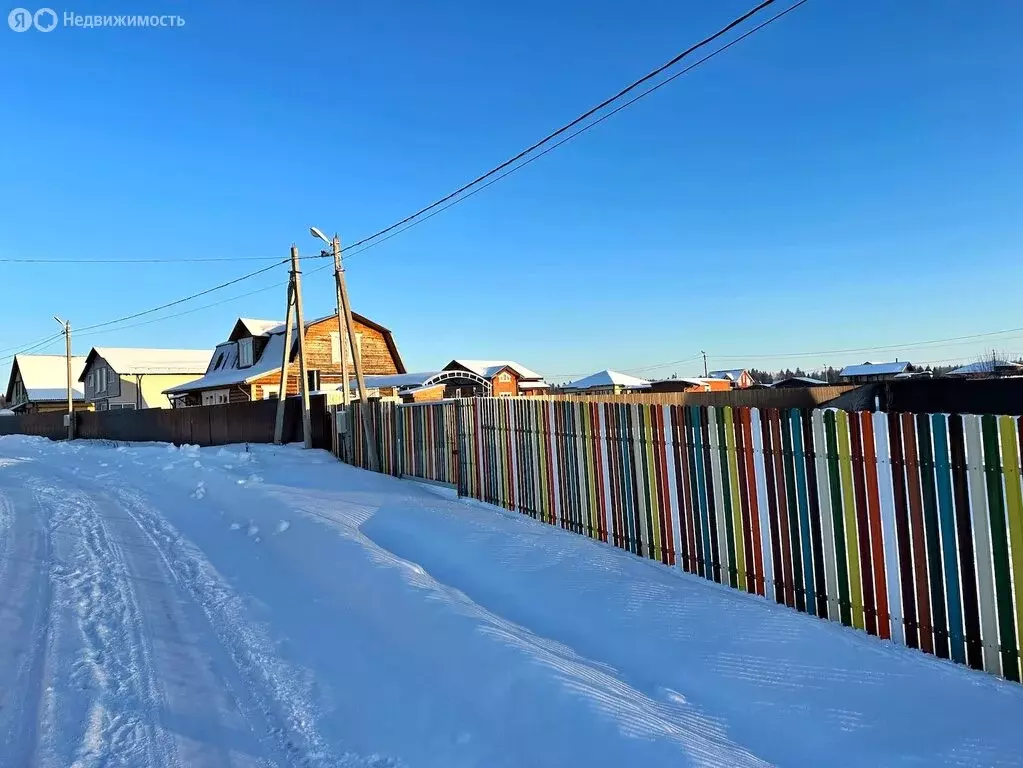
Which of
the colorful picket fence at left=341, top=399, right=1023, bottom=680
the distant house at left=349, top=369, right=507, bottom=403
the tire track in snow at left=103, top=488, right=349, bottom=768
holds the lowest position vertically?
the tire track in snow at left=103, top=488, right=349, bottom=768

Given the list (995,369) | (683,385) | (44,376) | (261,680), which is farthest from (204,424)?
(995,369)

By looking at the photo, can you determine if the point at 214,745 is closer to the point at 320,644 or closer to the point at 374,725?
the point at 374,725

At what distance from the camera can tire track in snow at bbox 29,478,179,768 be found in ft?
A: 10.4

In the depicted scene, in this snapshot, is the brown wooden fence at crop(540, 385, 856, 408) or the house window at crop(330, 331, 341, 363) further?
the house window at crop(330, 331, 341, 363)

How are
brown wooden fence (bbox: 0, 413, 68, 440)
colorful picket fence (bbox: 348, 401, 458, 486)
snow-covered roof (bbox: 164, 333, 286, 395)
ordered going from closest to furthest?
colorful picket fence (bbox: 348, 401, 458, 486), snow-covered roof (bbox: 164, 333, 286, 395), brown wooden fence (bbox: 0, 413, 68, 440)

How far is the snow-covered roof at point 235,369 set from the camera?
104 ft

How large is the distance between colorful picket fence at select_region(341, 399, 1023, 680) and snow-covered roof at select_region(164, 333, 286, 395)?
2791cm

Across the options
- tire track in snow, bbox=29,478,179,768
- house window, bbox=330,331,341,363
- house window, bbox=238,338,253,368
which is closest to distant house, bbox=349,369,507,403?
house window, bbox=330,331,341,363

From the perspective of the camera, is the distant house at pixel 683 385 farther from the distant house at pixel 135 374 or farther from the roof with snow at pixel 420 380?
the distant house at pixel 135 374

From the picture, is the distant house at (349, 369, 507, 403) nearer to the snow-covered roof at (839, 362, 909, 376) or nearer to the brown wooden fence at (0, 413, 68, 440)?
the brown wooden fence at (0, 413, 68, 440)

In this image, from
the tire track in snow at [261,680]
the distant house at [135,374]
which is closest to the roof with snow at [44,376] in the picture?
the distant house at [135,374]

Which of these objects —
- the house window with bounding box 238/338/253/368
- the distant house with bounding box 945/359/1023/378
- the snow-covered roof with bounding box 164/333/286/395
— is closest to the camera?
the snow-covered roof with bounding box 164/333/286/395

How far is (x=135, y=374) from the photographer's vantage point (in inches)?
1670

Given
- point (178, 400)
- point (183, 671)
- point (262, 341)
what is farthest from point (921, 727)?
point (178, 400)
